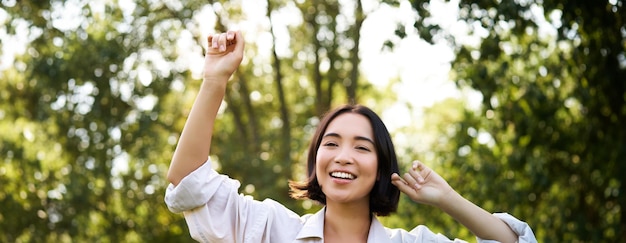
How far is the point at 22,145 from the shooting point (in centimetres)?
970

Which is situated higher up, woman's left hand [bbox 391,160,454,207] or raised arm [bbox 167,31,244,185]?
raised arm [bbox 167,31,244,185]

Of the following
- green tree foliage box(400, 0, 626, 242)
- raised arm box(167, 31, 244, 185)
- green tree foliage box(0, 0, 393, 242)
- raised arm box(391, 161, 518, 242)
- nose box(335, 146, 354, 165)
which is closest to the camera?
raised arm box(167, 31, 244, 185)

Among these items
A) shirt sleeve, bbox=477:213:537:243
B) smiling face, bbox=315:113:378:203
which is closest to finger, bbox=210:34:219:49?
smiling face, bbox=315:113:378:203

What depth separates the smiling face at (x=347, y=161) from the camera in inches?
115

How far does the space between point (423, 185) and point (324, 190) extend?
32 cm

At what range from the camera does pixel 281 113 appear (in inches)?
480

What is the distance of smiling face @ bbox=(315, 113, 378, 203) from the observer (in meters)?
2.93

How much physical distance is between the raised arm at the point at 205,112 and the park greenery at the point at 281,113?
2694 mm

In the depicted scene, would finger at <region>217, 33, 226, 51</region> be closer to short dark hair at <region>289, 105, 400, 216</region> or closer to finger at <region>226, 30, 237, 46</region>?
finger at <region>226, 30, 237, 46</region>

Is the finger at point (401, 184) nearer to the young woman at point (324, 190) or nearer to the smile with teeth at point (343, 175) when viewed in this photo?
the young woman at point (324, 190)

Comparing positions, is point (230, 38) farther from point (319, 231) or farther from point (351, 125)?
point (319, 231)

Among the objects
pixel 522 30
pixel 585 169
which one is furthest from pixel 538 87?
pixel 522 30

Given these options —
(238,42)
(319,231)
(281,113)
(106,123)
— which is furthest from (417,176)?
(281,113)

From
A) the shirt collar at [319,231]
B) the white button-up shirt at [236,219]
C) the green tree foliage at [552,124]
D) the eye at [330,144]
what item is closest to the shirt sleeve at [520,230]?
the white button-up shirt at [236,219]
